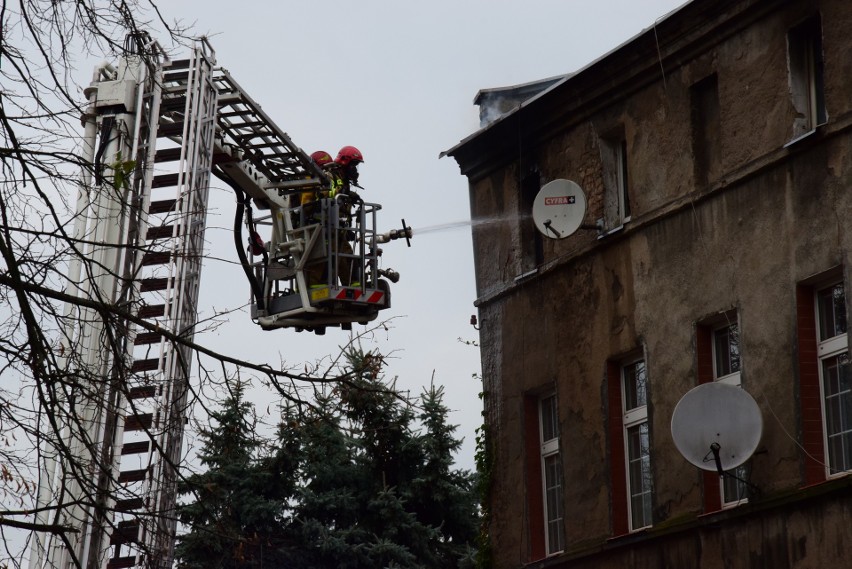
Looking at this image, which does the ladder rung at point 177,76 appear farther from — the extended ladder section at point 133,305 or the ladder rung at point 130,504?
the ladder rung at point 130,504

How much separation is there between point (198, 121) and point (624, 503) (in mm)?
6210

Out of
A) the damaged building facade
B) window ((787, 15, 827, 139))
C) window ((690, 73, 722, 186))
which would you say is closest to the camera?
the damaged building facade

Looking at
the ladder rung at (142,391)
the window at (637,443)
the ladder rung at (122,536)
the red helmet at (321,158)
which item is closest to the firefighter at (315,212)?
the red helmet at (321,158)

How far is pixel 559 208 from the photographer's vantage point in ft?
57.4

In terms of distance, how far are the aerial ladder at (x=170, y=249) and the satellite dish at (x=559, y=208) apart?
66.1 inches

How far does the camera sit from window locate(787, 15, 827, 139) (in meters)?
15.0

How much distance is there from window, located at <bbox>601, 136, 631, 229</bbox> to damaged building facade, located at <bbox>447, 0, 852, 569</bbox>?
3 centimetres

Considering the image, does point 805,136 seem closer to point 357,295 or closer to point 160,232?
point 357,295

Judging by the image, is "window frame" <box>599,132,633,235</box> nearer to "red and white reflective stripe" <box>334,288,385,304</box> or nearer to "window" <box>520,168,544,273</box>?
"window" <box>520,168,544,273</box>

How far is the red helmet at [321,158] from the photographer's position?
57.0ft

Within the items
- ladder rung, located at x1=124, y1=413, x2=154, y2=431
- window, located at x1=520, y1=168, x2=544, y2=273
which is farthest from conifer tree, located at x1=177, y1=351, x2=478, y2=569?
ladder rung, located at x1=124, y1=413, x2=154, y2=431

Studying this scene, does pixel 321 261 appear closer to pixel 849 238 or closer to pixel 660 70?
pixel 660 70

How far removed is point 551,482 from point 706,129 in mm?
4815

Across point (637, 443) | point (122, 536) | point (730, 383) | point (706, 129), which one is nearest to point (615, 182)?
point (706, 129)
